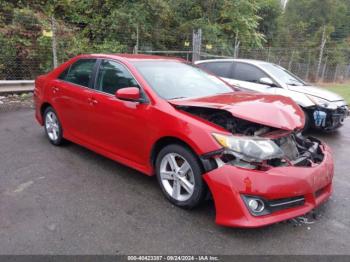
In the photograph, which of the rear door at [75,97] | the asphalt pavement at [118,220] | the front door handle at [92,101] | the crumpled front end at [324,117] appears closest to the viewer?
the asphalt pavement at [118,220]

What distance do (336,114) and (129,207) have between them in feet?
16.3

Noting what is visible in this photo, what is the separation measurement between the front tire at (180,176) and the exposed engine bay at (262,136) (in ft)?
1.15

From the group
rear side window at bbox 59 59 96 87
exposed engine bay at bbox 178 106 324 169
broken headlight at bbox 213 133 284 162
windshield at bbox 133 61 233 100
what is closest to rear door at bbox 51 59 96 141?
rear side window at bbox 59 59 96 87

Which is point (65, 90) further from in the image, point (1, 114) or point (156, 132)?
point (1, 114)

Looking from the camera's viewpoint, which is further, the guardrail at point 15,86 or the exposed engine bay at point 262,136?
the guardrail at point 15,86

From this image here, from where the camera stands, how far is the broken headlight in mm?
3273

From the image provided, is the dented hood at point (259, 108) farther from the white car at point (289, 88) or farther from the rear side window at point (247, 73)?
the rear side window at point (247, 73)

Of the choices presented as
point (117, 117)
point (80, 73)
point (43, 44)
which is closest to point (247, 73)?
point (80, 73)

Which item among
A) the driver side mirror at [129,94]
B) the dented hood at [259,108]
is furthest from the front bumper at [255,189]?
the driver side mirror at [129,94]

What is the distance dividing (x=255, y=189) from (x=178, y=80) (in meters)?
1.92

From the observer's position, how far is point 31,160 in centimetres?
518

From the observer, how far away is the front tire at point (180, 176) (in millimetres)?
3504

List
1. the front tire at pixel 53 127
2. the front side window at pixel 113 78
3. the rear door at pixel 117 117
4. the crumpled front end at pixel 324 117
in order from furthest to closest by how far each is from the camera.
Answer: the crumpled front end at pixel 324 117
the front tire at pixel 53 127
the front side window at pixel 113 78
the rear door at pixel 117 117

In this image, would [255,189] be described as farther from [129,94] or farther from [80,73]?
[80,73]
